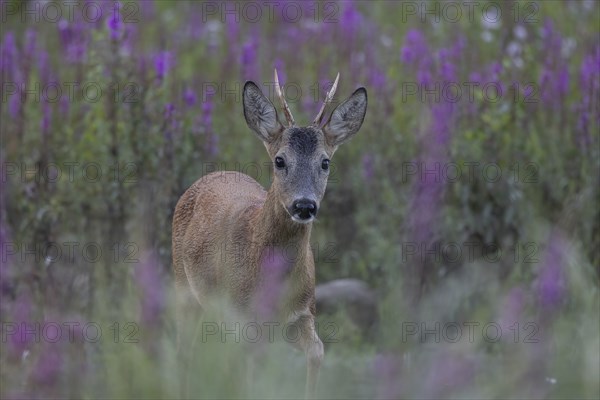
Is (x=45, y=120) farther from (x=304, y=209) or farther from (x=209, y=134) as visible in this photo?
(x=304, y=209)

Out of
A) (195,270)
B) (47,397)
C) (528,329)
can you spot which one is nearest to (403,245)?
(528,329)

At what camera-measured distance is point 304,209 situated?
20.8 ft

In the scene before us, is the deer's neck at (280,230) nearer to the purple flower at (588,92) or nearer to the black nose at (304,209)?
Result: the black nose at (304,209)

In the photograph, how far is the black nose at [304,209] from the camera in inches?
249

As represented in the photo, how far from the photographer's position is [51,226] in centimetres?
845

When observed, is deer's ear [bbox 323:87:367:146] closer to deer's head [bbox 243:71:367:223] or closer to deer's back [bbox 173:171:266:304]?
deer's head [bbox 243:71:367:223]

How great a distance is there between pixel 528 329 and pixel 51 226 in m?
3.11

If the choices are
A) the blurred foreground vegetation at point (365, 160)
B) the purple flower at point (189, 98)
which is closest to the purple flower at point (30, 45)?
the blurred foreground vegetation at point (365, 160)

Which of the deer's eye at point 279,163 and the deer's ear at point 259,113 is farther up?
the deer's ear at point 259,113

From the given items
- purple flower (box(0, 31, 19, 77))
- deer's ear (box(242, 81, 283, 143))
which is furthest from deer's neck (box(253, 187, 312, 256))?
purple flower (box(0, 31, 19, 77))

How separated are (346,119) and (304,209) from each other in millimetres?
935

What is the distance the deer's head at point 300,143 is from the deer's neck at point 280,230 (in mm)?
95

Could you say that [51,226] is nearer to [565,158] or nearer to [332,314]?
[332,314]

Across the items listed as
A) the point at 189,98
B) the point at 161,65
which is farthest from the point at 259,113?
the point at 189,98
